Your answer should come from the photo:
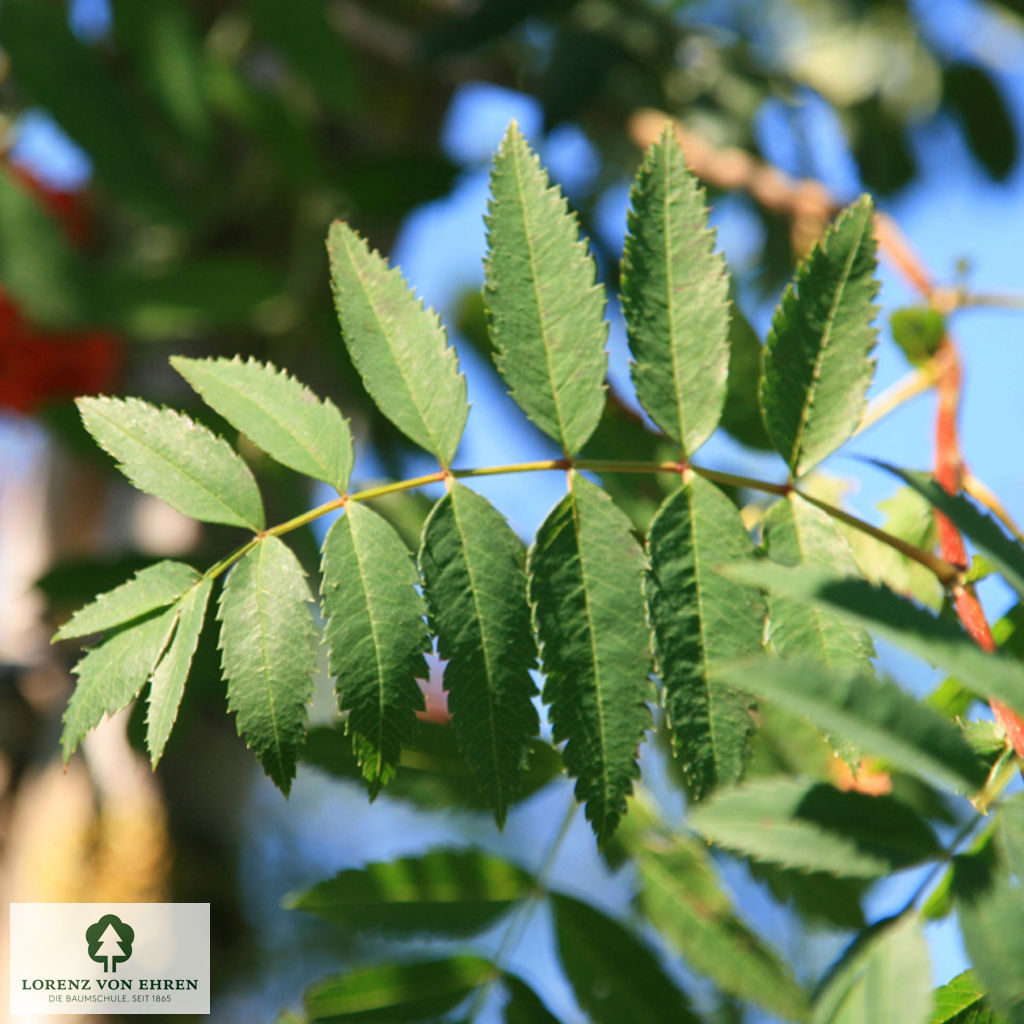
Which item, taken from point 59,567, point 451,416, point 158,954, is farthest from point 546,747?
point 59,567

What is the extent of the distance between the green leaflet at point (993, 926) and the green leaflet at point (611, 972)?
31cm

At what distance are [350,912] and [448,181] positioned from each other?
2.54ft

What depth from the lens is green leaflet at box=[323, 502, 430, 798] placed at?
1.50 ft

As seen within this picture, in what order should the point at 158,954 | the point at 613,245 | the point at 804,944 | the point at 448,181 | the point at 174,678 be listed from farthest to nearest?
the point at 804,944 → the point at 613,245 → the point at 448,181 → the point at 158,954 → the point at 174,678

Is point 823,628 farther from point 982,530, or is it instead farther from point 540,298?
point 540,298

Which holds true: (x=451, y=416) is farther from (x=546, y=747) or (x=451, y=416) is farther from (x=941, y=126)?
(x=941, y=126)

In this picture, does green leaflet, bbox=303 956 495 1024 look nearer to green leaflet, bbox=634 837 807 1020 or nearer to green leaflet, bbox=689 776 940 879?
green leaflet, bbox=634 837 807 1020

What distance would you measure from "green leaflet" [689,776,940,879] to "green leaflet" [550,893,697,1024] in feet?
0.95

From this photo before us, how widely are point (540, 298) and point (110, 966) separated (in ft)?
2.17

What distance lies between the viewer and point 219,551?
0.96 meters

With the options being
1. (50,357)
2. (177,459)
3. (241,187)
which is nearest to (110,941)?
(177,459)

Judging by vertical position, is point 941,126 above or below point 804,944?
above

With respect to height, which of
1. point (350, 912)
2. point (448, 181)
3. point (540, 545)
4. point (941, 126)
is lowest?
point (350, 912)

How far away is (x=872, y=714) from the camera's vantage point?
0.36 metres
